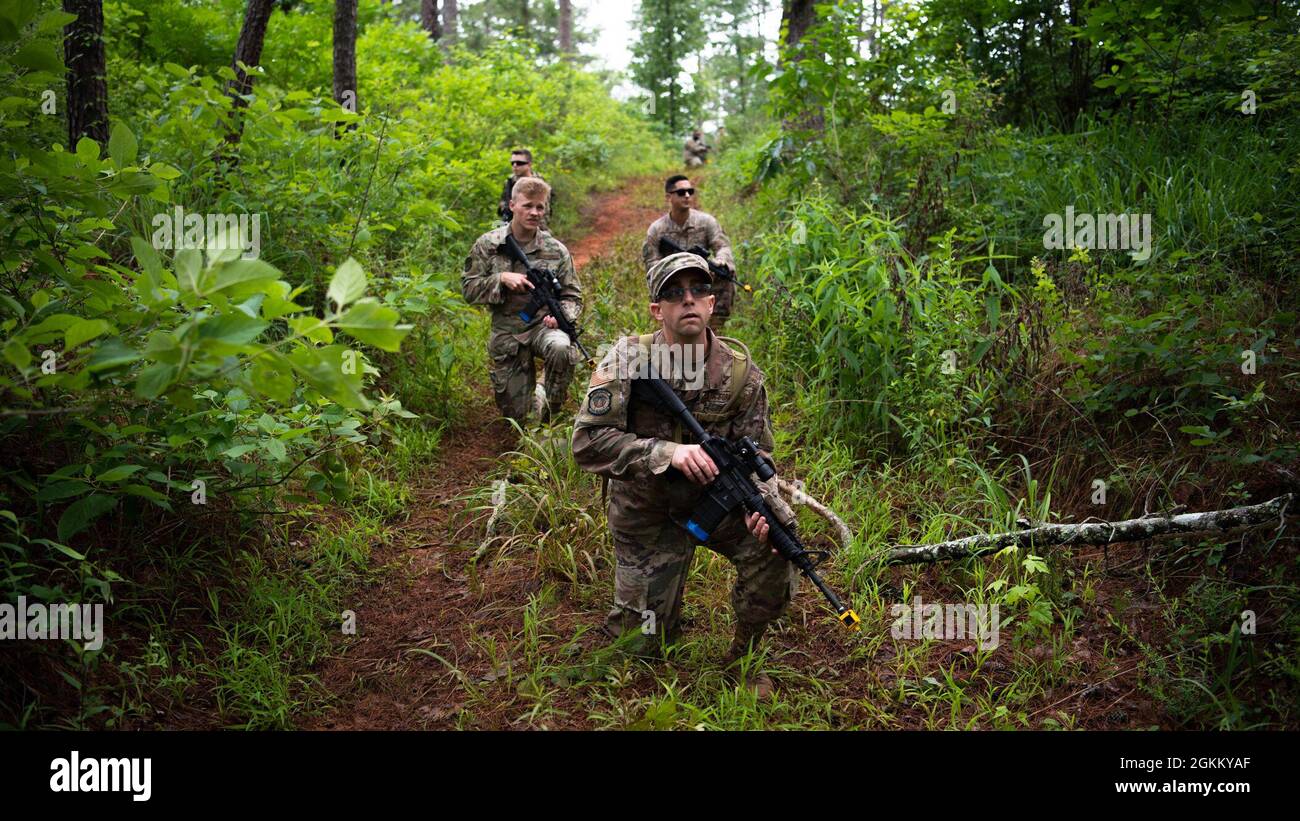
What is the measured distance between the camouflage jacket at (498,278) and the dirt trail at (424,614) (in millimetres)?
1078

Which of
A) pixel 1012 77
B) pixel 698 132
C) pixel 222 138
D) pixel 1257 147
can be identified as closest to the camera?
pixel 222 138

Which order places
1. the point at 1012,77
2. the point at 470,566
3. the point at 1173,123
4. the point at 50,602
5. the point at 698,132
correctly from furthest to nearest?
1. the point at 698,132
2. the point at 1012,77
3. the point at 1173,123
4. the point at 470,566
5. the point at 50,602

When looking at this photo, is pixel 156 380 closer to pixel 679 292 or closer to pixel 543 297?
pixel 679 292

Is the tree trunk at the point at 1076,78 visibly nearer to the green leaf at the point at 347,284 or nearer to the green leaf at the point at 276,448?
the green leaf at the point at 276,448

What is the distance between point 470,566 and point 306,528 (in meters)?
1.04

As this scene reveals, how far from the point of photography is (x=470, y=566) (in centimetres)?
475

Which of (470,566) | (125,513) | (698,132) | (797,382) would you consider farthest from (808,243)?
(698,132)

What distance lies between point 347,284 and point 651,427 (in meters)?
2.06

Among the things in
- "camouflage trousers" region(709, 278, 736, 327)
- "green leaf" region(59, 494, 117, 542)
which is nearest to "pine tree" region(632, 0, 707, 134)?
"camouflage trousers" region(709, 278, 736, 327)

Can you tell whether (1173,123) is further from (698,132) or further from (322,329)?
(698,132)

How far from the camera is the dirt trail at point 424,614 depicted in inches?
147

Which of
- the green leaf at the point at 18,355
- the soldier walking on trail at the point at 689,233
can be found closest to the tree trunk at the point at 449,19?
the soldier walking on trail at the point at 689,233

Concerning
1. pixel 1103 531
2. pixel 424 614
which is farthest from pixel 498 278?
pixel 1103 531
